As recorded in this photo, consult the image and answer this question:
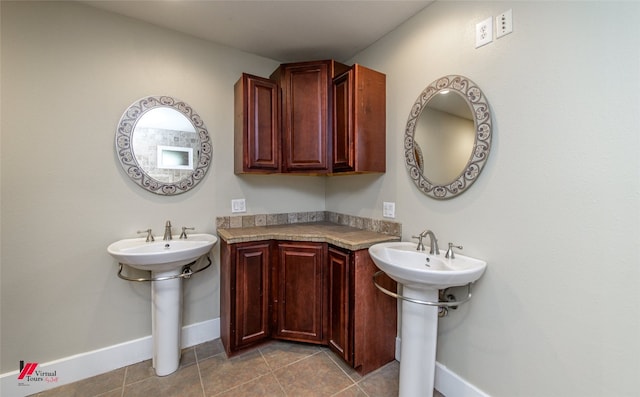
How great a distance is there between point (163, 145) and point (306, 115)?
115 cm

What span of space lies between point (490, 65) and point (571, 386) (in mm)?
1569

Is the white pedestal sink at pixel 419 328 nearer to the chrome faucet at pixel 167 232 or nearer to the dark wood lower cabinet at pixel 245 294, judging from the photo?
the dark wood lower cabinet at pixel 245 294

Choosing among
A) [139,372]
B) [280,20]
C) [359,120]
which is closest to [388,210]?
[359,120]

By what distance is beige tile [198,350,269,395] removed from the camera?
1.64 m

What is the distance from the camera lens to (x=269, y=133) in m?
2.14

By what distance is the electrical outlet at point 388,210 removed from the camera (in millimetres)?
1953

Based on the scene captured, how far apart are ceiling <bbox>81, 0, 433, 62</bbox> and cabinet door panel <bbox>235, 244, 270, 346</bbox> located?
1.68 m

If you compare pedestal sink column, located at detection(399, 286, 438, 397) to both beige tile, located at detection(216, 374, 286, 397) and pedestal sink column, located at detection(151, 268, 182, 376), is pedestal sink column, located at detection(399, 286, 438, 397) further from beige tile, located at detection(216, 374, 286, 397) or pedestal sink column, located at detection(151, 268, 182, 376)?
pedestal sink column, located at detection(151, 268, 182, 376)

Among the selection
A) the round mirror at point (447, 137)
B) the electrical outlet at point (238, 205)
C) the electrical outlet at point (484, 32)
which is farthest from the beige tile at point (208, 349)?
the electrical outlet at point (484, 32)

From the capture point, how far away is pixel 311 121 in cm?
209

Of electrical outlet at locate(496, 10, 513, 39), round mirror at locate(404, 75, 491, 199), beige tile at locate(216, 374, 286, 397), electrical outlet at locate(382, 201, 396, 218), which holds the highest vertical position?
electrical outlet at locate(496, 10, 513, 39)

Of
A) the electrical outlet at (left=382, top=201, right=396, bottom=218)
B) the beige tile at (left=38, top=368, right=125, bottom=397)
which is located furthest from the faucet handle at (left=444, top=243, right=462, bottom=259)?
the beige tile at (left=38, top=368, right=125, bottom=397)

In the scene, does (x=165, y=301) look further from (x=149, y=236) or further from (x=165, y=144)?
(x=165, y=144)

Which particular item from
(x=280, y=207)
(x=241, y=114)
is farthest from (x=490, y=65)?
(x=280, y=207)
